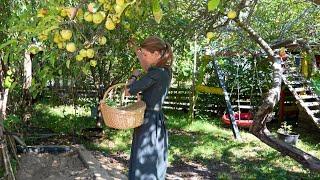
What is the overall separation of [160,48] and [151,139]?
0.71 m

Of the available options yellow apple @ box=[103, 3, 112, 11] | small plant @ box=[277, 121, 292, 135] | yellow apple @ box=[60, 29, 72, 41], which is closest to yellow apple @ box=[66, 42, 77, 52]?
yellow apple @ box=[60, 29, 72, 41]

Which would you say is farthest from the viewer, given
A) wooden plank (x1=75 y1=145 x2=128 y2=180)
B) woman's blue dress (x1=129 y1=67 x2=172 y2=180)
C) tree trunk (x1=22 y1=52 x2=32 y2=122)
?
tree trunk (x1=22 y1=52 x2=32 y2=122)

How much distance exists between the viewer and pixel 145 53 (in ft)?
10.9

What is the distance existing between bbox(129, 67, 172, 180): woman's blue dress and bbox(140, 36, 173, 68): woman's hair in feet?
0.19

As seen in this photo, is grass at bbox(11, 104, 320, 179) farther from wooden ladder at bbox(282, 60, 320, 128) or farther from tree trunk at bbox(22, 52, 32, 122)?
tree trunk at bbox(22, 52, 32, 122)

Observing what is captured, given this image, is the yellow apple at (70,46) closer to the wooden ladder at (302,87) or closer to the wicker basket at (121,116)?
the wicker basket at (121,116)

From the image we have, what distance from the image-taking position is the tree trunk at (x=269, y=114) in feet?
14.0

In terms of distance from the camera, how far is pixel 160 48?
3322mm

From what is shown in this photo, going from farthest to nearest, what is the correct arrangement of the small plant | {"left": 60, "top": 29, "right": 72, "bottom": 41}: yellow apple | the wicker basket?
the small plant
the wicker basket
{"left": 60, "top": 29, "right": 72, "bottom": 41}: yellow apple

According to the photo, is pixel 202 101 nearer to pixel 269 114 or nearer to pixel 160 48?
pixel 269 114

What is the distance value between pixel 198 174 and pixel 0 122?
2829mm

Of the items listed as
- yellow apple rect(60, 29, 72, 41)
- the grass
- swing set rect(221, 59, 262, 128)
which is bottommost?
the grass

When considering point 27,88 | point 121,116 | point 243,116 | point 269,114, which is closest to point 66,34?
point 121,116

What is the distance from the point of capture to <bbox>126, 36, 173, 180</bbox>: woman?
3305mm
